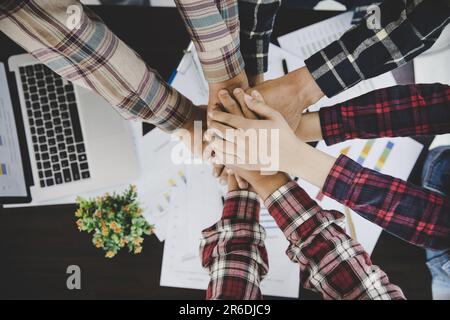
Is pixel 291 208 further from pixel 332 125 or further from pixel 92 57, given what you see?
pixel 92 57

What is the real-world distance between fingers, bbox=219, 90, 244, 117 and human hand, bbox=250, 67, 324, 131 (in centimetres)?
5

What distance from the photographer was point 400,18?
0.72 m

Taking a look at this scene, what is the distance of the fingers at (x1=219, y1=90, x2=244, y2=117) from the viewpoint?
0.80 metres

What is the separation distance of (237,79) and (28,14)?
414 millimetres

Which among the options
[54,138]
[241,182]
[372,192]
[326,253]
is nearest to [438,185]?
[372,192]

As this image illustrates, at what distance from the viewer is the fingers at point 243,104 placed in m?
0.80

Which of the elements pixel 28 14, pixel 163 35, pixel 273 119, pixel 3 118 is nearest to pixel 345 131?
pixel 273 119

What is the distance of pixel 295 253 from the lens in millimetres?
762

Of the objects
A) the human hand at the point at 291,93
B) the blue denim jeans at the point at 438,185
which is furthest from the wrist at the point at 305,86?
the blue denim jeans at the point at 438,185

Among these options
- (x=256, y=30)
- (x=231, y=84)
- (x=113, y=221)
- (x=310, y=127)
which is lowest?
(x=113, y=221)

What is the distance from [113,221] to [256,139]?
383mm

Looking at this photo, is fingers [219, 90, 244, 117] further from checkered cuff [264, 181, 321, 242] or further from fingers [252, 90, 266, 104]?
checkered cuff [264, 181, 321, 242]

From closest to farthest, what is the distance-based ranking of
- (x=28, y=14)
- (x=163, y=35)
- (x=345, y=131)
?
1. (x=28, y=14)
2. (x=345, y=131)
3. (x=163, y=35)
